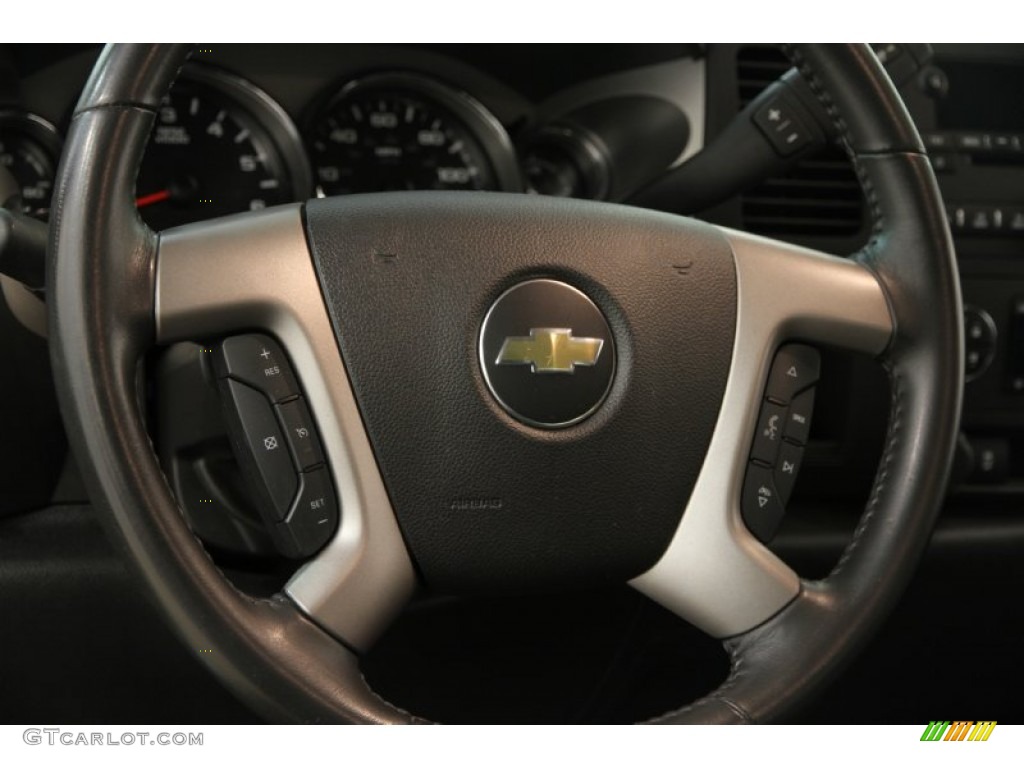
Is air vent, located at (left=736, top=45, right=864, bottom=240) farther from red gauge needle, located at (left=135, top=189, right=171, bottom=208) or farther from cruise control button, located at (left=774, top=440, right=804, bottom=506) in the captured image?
red gauge needle, located at (left=135, top=189, right=171, bottom=208)

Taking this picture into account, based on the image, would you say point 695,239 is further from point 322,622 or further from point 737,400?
point 322,622

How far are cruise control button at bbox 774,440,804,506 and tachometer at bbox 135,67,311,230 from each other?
62 centimetres

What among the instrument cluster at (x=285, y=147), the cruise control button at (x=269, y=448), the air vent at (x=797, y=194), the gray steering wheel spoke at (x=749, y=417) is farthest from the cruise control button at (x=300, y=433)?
the air vent at (x=797, y=194)

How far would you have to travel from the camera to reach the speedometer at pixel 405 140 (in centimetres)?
128

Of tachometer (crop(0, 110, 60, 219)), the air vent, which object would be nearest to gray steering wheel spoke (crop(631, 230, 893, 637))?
the air vent

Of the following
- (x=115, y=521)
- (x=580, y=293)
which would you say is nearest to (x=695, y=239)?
(x=580, y=293)

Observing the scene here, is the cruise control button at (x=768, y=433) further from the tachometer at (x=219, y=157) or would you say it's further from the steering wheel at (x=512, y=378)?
the tachometer at (x=219, y=157)

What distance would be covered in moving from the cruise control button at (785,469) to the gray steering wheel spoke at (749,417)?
0.03m

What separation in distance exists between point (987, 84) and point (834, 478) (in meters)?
0.48

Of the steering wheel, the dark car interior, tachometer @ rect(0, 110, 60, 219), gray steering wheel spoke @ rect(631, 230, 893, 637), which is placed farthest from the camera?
tachometer @ rect(0, 110, 60, 219)

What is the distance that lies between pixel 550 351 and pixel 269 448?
196 mm

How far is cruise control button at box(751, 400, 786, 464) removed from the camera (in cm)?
85

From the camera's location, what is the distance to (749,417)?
84 centimetres
